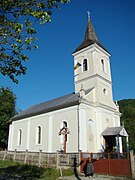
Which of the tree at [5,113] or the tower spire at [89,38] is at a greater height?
the tower spire at [89,38]

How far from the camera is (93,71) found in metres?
24.9

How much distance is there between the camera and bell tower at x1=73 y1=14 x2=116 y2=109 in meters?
24.1

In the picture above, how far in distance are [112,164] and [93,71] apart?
1363 cm

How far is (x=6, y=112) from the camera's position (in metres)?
36.3

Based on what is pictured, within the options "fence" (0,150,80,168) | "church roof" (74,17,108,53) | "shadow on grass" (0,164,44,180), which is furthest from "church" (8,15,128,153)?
"shadow on grass" (0,164,44,180)

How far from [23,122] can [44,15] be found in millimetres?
24556

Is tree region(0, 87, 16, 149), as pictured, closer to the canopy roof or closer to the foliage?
the canopy roof

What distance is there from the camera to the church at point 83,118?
68.3ft

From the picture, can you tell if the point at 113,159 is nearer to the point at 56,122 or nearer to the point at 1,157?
the point at 56,122

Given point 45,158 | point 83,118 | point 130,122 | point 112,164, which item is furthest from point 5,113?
point 112,164

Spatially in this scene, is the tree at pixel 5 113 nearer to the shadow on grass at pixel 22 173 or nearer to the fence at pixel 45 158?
the fence at pixel 45 158

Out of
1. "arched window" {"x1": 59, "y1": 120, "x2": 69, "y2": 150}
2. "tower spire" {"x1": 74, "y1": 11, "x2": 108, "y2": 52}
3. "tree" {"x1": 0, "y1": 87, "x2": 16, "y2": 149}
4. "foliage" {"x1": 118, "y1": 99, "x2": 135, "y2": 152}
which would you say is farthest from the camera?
"tree" {"x1": 0, "y1": 87, "x2": 16, "y2": 149}

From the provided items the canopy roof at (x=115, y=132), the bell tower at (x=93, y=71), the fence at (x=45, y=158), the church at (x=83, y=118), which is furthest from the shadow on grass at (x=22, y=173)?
the bell tower at (x=93, y=71)

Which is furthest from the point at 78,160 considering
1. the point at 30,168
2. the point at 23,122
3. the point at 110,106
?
the point at 23,122
